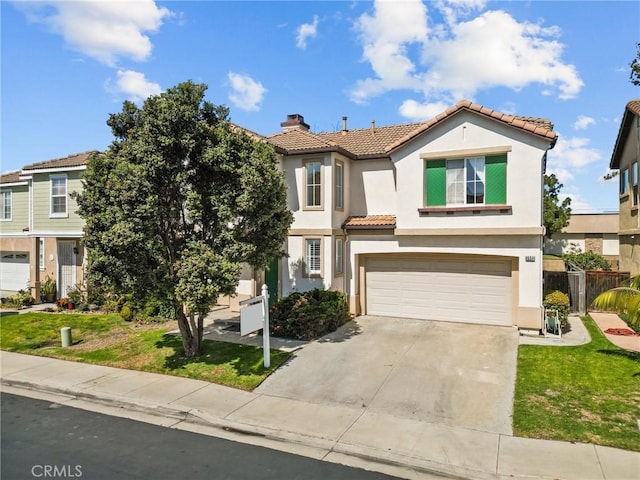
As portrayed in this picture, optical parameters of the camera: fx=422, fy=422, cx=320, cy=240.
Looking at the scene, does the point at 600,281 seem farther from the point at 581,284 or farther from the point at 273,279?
the point at 273,279

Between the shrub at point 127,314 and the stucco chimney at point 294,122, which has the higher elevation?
the stucco chimney at point 294,122

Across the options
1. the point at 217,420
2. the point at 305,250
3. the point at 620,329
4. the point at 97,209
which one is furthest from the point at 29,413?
the point at 620,329

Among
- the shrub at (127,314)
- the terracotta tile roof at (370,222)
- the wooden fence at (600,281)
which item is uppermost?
the terracotta tile roof at (370,222)

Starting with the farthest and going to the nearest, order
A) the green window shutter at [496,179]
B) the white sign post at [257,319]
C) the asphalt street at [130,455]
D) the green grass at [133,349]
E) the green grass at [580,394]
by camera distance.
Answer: the green window shutter at [496,179] < the green grass at [133,349] < the white sign post at [257,319] < the green grass at [580,394] < the asphalt street at [130,455]

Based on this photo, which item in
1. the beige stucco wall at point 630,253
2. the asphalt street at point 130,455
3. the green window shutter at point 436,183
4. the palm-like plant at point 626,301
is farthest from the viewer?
the beige stucco wall at point 630,253

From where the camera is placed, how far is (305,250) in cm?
1564

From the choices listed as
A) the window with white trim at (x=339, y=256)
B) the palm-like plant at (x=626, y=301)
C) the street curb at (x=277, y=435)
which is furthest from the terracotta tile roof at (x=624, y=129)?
the street curb at (x=277, y=435)

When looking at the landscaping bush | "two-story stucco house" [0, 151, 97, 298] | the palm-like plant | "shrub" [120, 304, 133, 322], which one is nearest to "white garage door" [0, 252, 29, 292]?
"two-story stucco house" [0, 151, 97, 298]

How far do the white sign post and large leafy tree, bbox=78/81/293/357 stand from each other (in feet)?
2.37

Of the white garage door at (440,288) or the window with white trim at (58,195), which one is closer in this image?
the white garage door at (440,288)

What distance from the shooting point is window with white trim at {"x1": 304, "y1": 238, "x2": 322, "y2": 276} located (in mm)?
15445

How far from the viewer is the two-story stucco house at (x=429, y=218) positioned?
13.4 m

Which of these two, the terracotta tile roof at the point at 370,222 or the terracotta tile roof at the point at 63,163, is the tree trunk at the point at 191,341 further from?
the terracotta tile roof at the point at 63,163

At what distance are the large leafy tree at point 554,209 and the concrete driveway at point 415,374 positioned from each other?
2095cm
